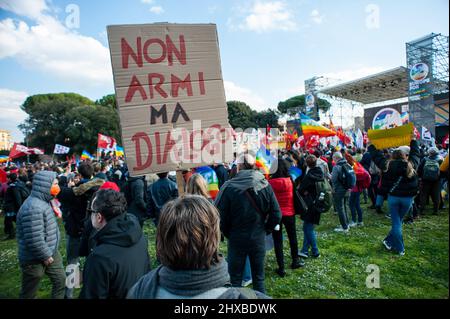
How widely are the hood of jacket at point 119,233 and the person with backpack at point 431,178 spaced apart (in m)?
8.04

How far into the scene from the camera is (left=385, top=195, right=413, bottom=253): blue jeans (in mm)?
4885

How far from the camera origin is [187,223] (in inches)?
53.5

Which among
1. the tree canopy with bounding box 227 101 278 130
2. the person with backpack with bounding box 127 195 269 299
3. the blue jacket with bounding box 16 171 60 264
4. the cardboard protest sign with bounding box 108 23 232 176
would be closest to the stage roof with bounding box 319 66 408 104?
the tree canopy with bounding box 227 101 278 130

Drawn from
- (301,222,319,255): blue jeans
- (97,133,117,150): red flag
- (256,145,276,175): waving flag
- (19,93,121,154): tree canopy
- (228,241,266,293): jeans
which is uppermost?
(19,93,121,154): tree canopy

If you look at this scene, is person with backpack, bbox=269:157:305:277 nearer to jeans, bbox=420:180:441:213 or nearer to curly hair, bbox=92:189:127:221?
curly hair, bbox=92:189:127:221

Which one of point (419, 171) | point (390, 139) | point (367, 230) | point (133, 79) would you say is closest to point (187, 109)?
point (133, 79)

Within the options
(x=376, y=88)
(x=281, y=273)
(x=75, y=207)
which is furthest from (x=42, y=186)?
(x=376, y=88)

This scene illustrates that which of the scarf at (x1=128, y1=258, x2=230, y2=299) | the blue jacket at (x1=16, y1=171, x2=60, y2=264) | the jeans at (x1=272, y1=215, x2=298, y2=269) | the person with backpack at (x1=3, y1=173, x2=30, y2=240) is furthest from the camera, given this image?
the person with backpack at (x1=3, y1=173, x2=30, y2=240)

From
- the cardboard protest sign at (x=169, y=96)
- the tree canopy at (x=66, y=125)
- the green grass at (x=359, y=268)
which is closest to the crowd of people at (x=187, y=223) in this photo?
the green grass at (x=359, y=268)

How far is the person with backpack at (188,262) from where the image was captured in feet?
4.17

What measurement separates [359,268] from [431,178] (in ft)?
14.3

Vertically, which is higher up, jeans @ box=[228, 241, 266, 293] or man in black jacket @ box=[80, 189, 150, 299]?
man in black jacket @ box=[80, 189, 150, 299]

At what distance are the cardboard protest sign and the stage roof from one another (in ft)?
116
